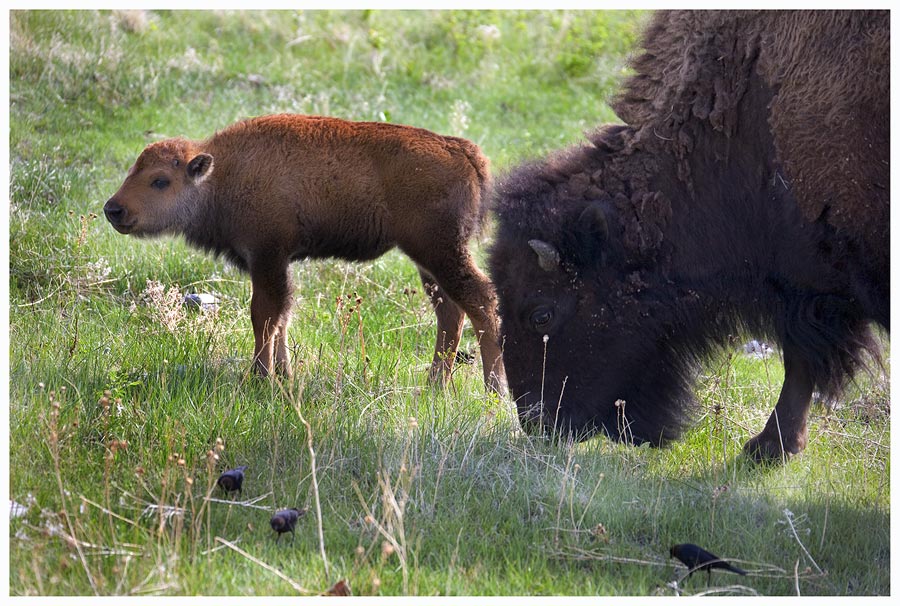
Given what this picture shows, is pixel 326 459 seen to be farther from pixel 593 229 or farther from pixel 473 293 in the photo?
pixel 473 293

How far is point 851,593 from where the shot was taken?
391 cm

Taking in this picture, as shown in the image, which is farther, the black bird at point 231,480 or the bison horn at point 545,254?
the bison horn at point 545,254

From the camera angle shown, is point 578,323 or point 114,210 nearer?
point 578,323

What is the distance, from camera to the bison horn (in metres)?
4.64

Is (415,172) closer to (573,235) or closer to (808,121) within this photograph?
(573,235)

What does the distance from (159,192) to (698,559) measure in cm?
378

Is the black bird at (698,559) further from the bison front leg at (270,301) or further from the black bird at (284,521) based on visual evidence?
the bison front leg at (270,301)

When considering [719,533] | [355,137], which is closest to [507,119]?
[355,137]

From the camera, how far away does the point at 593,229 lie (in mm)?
4598

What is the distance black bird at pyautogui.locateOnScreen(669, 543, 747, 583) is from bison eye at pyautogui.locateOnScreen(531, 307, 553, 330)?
4.30 feet

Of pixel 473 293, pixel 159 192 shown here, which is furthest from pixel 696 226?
pixel 159 192

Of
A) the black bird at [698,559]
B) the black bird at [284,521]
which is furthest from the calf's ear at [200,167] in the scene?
the black bird at [698,559]

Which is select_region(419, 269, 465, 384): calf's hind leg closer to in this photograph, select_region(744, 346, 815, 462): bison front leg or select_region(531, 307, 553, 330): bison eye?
select_region(531, 307, 553, 330): bison eye

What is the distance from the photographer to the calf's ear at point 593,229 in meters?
4.57
